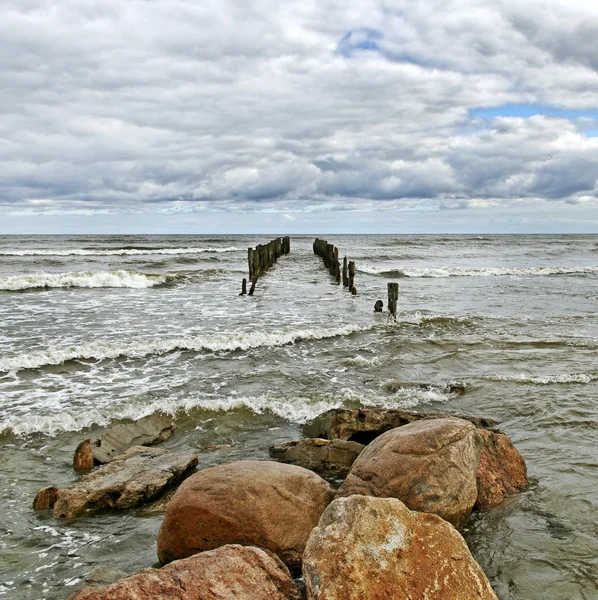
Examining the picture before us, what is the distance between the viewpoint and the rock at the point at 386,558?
3342 millimetres

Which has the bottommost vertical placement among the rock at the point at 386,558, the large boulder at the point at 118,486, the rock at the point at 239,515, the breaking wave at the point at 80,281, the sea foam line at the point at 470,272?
the sea foam line at the point at 470,272

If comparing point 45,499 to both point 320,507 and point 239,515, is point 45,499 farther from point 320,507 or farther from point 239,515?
point 320,507

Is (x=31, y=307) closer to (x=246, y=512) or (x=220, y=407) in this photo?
(x=220, y=407)

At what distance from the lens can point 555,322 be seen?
17.3m

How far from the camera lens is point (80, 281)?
2889 centimetres

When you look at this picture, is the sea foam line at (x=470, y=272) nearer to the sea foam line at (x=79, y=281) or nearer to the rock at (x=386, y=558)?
the sea foam line at (x=79, y=281)

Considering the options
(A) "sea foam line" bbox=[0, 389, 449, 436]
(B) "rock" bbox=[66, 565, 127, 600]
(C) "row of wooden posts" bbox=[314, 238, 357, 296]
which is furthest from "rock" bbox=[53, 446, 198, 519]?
(C) "row of wooden posts" bbox=[314, 238, 357, 296]

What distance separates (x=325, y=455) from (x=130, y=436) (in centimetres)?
296

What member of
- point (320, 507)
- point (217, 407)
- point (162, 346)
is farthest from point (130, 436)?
point (162, 346)

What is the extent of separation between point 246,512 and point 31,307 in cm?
1866

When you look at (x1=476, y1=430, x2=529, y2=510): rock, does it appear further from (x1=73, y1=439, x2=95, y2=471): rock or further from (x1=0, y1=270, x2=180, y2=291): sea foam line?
(x1=0, y1=270, x2=180, y2=291): sea foam line

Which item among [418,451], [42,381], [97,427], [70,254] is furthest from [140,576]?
[70,254]

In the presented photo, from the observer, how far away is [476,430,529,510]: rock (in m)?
5.55

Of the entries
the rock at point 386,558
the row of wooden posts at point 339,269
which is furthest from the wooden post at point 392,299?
the rock at point 386,558
